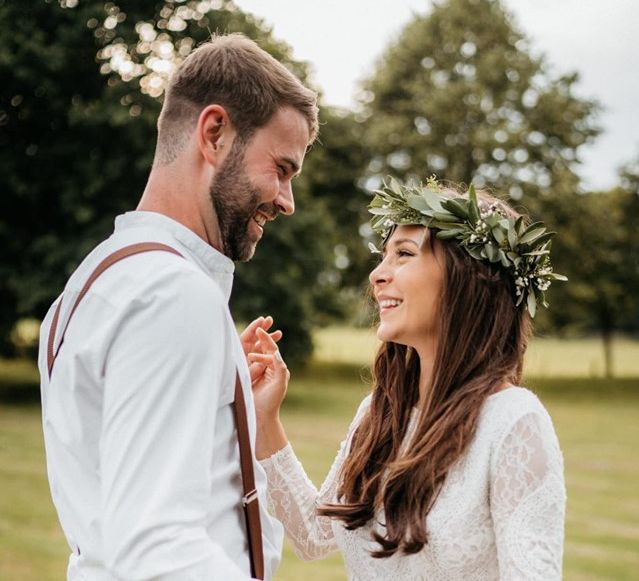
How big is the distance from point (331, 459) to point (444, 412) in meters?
12.0

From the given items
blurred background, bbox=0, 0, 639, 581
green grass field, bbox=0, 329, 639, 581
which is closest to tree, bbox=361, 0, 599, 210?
blurred background, bbox=0, 0, 639, 581

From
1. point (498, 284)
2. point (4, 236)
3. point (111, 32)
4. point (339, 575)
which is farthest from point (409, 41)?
point (498, 284)

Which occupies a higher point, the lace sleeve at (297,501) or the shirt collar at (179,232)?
the shirt collar at (179,232)

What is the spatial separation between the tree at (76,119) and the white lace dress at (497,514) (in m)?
17.3

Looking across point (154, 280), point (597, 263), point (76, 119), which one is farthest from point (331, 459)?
point (597, 263)

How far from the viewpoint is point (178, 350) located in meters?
1.65

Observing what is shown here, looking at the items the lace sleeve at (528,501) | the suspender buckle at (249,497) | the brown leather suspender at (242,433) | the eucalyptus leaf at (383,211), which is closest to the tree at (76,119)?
the eucalyptus leaf at (383,211)

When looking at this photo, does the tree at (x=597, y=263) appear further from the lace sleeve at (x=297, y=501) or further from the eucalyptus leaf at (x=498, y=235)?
the lace sleeve at (x=297, y=501)

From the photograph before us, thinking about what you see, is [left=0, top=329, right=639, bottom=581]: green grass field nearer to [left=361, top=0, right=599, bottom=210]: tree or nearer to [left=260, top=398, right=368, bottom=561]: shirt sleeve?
[left=260, top=398, right=368, bottom=561]: shirt sleeve

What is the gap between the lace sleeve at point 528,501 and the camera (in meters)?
2.53

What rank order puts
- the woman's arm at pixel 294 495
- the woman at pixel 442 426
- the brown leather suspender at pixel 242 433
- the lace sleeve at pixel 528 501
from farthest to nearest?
the woman's arm at pixel 294 495 < the woman at pixel 442 426 < the lace sleeve at pixel 528 501 < the brown leather suspender at pixel 242 433

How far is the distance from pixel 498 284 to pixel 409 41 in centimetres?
2825

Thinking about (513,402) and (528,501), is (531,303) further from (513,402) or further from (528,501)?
(528,501)

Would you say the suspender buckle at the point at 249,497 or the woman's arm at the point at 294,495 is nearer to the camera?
the suspender buckle at the point at 249,497
